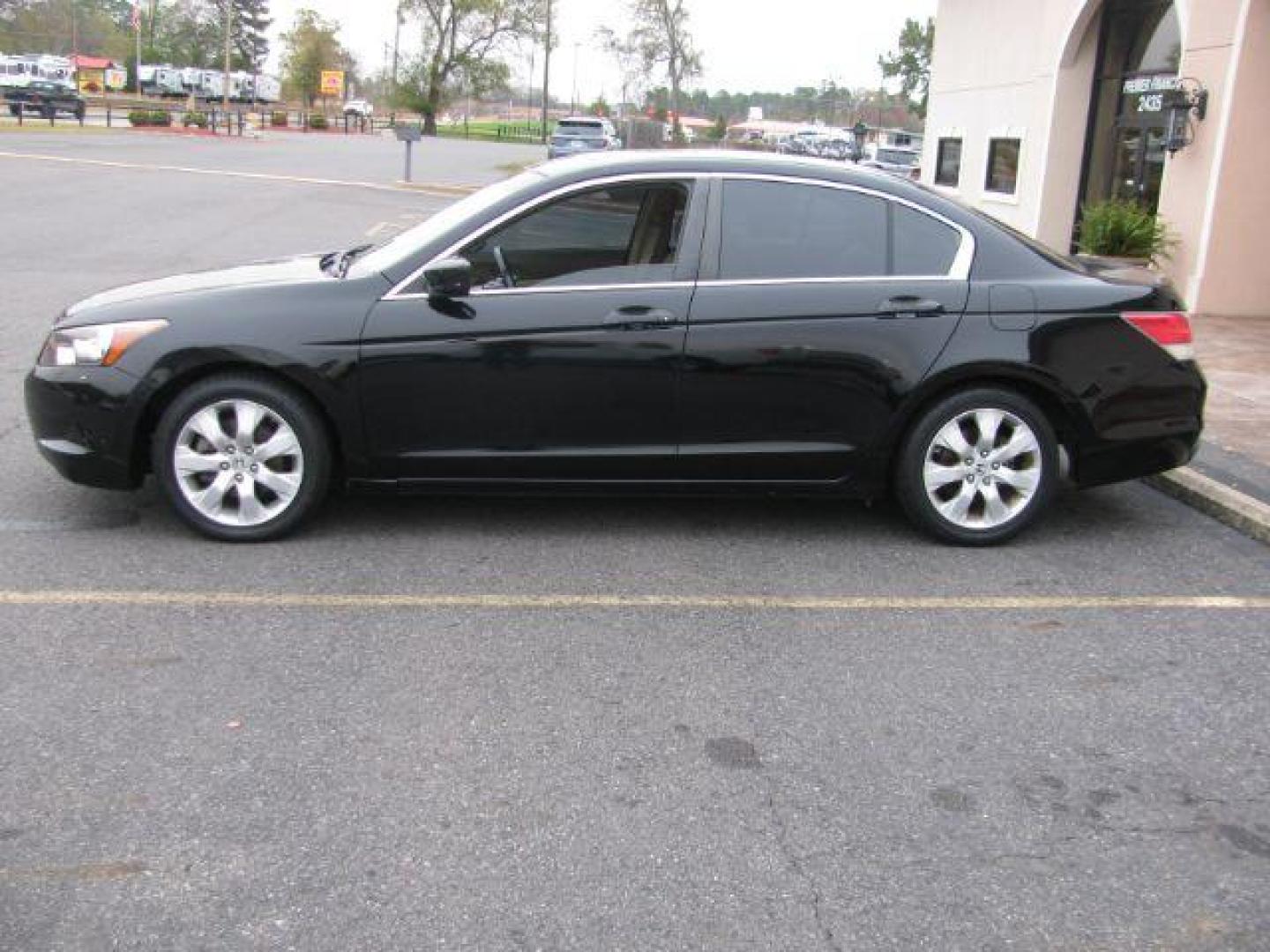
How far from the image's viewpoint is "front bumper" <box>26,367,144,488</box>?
5.25 meters

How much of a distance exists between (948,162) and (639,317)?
16.9 metres

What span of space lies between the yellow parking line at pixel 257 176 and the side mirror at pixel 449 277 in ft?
73.1

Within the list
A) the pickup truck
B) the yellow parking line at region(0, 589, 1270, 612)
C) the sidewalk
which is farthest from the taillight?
the pickup truck

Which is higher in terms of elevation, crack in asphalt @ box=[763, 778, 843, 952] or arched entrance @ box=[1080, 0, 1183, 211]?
arched entrance @ box=[1080, 0, 1183, 211]

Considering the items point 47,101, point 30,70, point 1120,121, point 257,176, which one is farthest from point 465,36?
point 1120,121

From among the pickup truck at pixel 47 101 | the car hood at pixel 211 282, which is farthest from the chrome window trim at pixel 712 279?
the pickup truck at pixel 47 101

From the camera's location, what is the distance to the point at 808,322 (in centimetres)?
540

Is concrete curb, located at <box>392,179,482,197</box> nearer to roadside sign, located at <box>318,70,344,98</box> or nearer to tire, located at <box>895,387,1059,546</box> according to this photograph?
tire, located at <box>895,387,1059,546</box>

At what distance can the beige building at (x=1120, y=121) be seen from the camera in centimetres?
1195

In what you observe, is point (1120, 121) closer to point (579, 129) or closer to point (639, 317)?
point (639, 317)

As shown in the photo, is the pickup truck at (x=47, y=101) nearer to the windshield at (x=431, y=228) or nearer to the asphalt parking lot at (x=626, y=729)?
the windshield at (x=431, y=228)

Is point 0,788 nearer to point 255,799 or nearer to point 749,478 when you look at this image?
point 255,799

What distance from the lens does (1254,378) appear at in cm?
932

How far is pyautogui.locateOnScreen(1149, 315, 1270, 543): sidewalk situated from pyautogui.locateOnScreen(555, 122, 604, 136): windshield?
30319 millimetres
